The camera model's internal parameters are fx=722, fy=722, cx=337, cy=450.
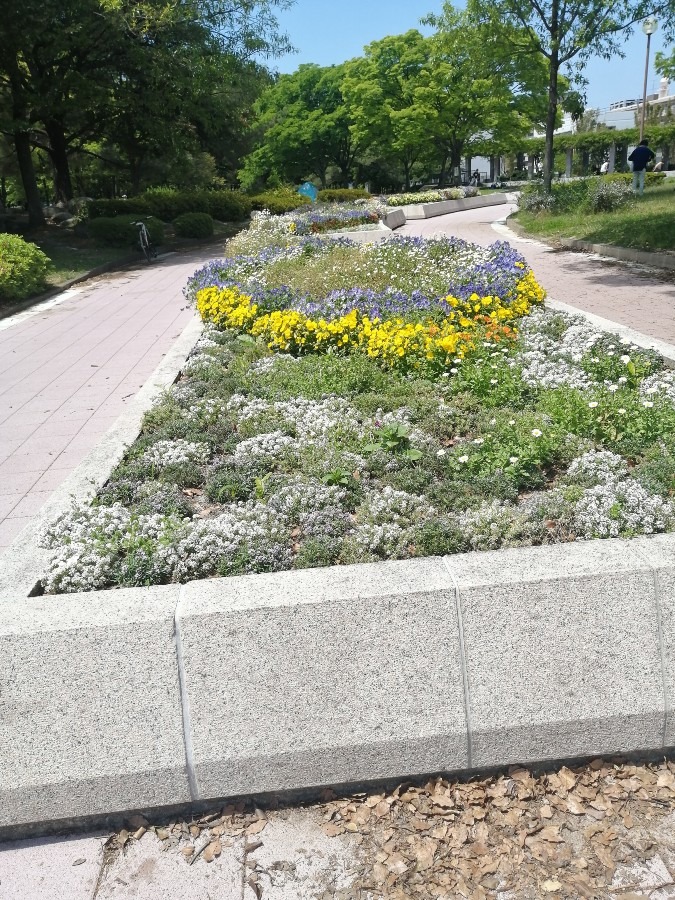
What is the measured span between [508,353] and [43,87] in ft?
66.4

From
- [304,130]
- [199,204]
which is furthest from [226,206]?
[304,130]

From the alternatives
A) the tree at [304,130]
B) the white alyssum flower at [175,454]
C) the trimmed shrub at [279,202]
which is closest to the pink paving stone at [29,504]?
the white alyssum flower at [175,454]

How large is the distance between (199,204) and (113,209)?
4.82m

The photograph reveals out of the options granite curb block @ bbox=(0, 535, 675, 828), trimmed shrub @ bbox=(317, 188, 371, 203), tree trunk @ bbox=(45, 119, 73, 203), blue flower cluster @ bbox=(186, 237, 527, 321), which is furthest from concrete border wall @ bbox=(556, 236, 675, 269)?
trimmed shrub @ bbox=(317, 188, 371, 203)

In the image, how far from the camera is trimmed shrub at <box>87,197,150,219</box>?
79.6 ft

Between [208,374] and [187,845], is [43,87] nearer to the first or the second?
[208,374]

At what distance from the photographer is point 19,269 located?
13.8 metres

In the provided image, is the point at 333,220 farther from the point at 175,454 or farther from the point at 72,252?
the point at 175,454

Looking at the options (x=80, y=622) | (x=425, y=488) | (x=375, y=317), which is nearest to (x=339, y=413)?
(x=425, y=488)

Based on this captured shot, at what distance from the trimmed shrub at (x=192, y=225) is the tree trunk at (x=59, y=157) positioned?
4.19m

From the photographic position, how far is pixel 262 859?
7.41ft

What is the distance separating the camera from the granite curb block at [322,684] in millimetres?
2373

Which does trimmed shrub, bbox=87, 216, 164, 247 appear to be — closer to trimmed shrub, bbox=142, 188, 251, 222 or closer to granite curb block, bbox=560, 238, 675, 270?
trimmed shrub, bbox=142, 188, 251, 222

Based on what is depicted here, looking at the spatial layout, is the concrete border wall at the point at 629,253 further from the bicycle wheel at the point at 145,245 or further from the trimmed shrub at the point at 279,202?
the trimmed shrub at the point at 279,202
